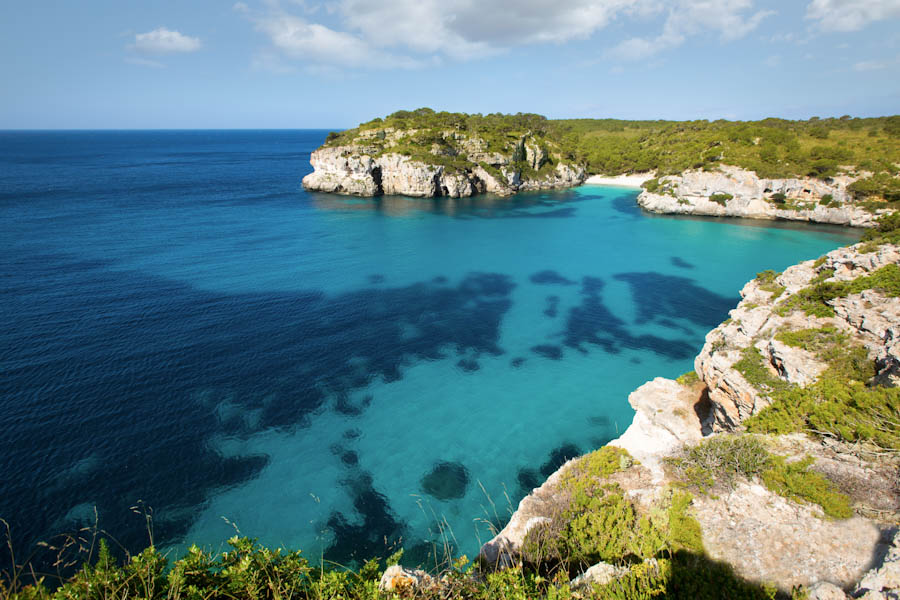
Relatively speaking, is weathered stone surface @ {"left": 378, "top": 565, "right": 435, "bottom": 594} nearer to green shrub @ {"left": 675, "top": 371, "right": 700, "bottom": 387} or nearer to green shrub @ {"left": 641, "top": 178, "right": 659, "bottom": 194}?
green shrub @ {"left": 675, "top": 371, "right": 700, "bottom": 387}

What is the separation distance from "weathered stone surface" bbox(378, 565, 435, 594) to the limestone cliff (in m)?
1.78

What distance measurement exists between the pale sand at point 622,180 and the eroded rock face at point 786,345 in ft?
290

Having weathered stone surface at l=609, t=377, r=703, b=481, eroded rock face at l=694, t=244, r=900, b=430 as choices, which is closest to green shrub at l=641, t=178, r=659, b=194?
eroded rock face at l=694, t=244, r=900, b=430

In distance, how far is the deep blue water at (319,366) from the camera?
16.0m

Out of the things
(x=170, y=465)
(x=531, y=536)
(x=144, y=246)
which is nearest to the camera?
(x=531, y=536)

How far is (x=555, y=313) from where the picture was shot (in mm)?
33250

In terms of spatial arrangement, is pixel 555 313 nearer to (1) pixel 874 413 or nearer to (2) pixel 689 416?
(2) pixel 689 416

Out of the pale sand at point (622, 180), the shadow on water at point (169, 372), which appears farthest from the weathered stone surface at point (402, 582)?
the pale sand at point (622, 180)

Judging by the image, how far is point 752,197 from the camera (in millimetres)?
67062

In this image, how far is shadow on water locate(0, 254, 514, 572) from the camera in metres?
16.0

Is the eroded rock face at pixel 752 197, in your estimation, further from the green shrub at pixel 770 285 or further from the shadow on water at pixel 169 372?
the shadow on water at pixel 169 372

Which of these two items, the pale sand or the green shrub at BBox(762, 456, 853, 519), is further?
the pale sand

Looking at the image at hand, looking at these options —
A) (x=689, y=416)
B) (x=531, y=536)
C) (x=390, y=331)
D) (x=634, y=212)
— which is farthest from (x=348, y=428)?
(x=634, y=212)

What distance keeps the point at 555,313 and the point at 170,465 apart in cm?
2767
